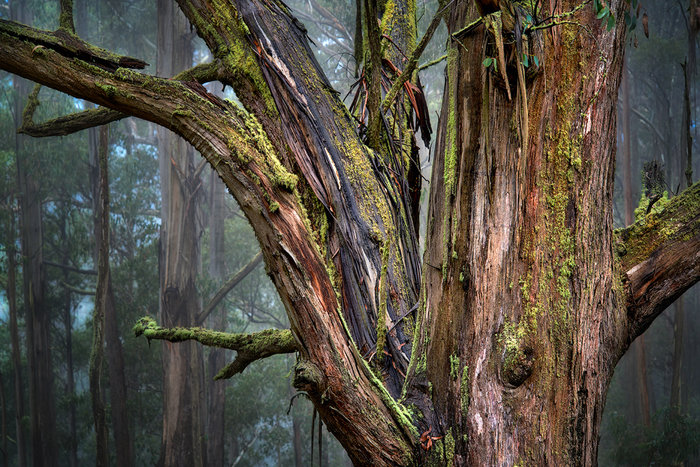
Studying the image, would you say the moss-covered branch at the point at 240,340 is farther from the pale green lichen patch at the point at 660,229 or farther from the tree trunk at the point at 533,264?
the pale green lichen patch at the point at 660,229

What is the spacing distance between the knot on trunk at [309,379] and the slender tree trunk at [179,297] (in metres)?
7.34

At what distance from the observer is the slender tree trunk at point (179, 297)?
8.26 metres

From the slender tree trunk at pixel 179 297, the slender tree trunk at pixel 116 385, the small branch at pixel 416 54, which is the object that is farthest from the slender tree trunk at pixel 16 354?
the small branch at pixel 416 54

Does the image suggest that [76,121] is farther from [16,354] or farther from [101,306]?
[16,354]

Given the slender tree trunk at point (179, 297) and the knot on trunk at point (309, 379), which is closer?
the knot on trunk at point (309, 379)

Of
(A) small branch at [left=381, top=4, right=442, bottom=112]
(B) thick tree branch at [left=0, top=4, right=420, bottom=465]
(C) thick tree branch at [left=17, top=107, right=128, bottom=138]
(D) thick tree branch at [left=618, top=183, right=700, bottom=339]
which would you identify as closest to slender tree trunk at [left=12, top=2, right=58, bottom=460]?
(C) thick tree branch at [left=17, top=107, right=128, bottom=138]

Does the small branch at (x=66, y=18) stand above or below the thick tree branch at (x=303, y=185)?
above

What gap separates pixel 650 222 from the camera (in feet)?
4.77

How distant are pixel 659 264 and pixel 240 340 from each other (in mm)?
1246

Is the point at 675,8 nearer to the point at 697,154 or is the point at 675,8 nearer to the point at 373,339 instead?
the point at 697,154

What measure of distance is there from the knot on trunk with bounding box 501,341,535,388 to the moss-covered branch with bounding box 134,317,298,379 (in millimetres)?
717

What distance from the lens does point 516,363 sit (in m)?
1.23

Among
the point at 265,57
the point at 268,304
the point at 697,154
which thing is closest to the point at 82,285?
the point at 268,304

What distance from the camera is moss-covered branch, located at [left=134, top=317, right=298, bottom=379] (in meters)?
1.84
